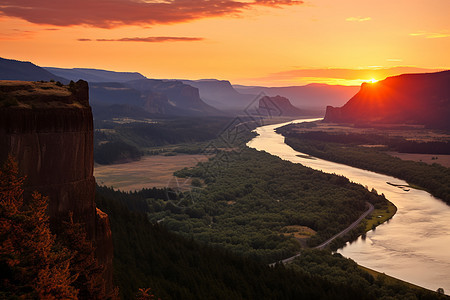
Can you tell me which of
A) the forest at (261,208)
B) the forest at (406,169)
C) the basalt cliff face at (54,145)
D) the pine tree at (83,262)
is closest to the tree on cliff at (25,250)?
the basalt cliff face at (54,145)

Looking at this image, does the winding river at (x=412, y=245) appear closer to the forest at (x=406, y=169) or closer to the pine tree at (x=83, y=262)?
the forest at (x=406, y=169)

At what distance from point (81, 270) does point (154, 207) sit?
82435mm

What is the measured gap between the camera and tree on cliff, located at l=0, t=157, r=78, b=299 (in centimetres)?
1641

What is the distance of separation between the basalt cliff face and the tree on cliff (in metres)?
0.79

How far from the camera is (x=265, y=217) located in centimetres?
9338

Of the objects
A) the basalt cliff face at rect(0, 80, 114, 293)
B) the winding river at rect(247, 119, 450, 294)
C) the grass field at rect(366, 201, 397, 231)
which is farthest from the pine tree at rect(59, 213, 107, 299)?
the grass field at rect(366, 201, 397, 231)

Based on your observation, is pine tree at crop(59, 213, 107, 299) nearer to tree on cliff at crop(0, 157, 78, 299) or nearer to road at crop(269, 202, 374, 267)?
tree on cliff at crop(0, 157, 78, 299)

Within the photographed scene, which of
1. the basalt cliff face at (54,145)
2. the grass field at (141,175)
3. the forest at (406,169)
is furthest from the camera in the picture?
the grass field at (141,175)

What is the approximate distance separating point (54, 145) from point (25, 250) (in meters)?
3.84

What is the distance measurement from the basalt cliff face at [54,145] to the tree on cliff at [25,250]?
79 centimetres

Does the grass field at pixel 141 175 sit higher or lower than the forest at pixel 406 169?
lower

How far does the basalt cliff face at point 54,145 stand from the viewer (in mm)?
17328

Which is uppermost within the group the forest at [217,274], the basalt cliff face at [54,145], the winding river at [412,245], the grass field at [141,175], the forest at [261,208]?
the basalt cliff face at [54,145]

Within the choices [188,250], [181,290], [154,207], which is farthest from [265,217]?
[181,290]
